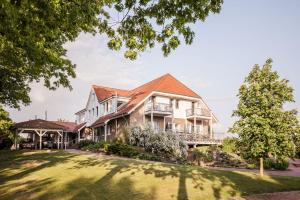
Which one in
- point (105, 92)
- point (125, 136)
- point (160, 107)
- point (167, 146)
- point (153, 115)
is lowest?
point (167, 146)

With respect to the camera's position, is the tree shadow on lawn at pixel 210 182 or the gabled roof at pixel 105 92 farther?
the gabled roof at pixel 105 92

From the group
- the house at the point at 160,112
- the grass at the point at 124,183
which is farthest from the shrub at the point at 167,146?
the grass at the point at 124,183

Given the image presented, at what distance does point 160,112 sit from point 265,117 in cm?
1991

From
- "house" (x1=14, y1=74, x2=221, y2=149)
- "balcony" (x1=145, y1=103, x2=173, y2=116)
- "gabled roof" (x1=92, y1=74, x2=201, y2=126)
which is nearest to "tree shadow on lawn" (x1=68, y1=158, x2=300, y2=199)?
"house" (x1=14, y1=74, x2=221, y2=149)

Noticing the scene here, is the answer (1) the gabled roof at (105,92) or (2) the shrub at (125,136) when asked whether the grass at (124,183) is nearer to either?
(2) the shrub at (125,136)

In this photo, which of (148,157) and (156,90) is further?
(156,90)

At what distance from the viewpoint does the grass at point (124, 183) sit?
11633mm

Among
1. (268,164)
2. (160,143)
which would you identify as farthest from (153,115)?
(268,164)

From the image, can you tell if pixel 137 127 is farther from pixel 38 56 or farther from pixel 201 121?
pixel 38 56

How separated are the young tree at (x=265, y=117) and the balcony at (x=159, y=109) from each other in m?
18.7

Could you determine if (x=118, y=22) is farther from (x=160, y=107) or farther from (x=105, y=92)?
(x=105, y=92)

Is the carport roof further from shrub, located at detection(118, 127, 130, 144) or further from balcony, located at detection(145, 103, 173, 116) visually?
balcony, located at detection(145, 103, 173, 116)

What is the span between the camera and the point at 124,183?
523 inches

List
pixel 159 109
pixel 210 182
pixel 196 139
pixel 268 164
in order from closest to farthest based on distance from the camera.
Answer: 1. pixel 210 182
2. pixel 268 164
3. pixel 159 109
4. pixel 196 139
